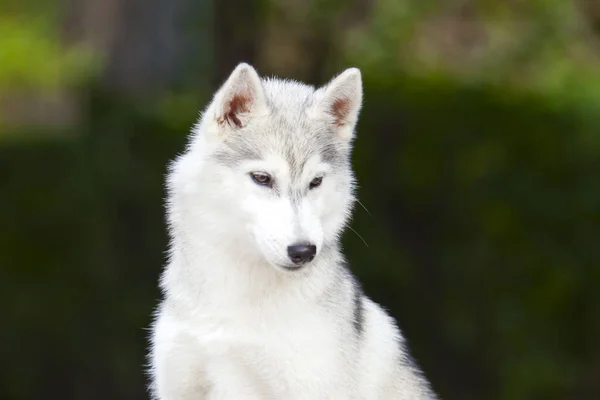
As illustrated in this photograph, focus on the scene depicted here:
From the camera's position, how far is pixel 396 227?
37.9 feet

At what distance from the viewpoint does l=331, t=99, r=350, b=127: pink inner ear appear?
5.23m

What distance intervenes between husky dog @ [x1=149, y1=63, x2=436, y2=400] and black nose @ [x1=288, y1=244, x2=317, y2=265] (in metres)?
0.06

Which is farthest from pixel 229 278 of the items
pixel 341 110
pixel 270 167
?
pixel 341 110

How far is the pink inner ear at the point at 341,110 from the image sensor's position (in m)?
5.23

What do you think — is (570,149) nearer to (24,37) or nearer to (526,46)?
(526,46)

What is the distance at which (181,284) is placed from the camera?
516 cm

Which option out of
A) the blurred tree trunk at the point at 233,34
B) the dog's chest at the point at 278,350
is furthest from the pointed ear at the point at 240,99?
the blurred tree trunk at the point at 233,34

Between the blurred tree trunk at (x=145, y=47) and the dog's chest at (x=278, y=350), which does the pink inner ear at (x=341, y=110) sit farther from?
the blurred tree trunk at (x=145, y=47)

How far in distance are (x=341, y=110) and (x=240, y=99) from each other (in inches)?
20.3

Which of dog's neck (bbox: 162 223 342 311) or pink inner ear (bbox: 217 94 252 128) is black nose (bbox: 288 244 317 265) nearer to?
dog's neck (bbox: 162 223 342 311)

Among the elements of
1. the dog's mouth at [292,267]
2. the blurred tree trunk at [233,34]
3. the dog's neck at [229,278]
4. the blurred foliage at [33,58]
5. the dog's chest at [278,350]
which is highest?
the dog's mouth at [292,267]

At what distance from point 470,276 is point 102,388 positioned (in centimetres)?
423

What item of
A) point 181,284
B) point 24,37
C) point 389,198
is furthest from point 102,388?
point 24,37

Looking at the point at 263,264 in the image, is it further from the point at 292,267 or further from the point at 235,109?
the point at 235,109
